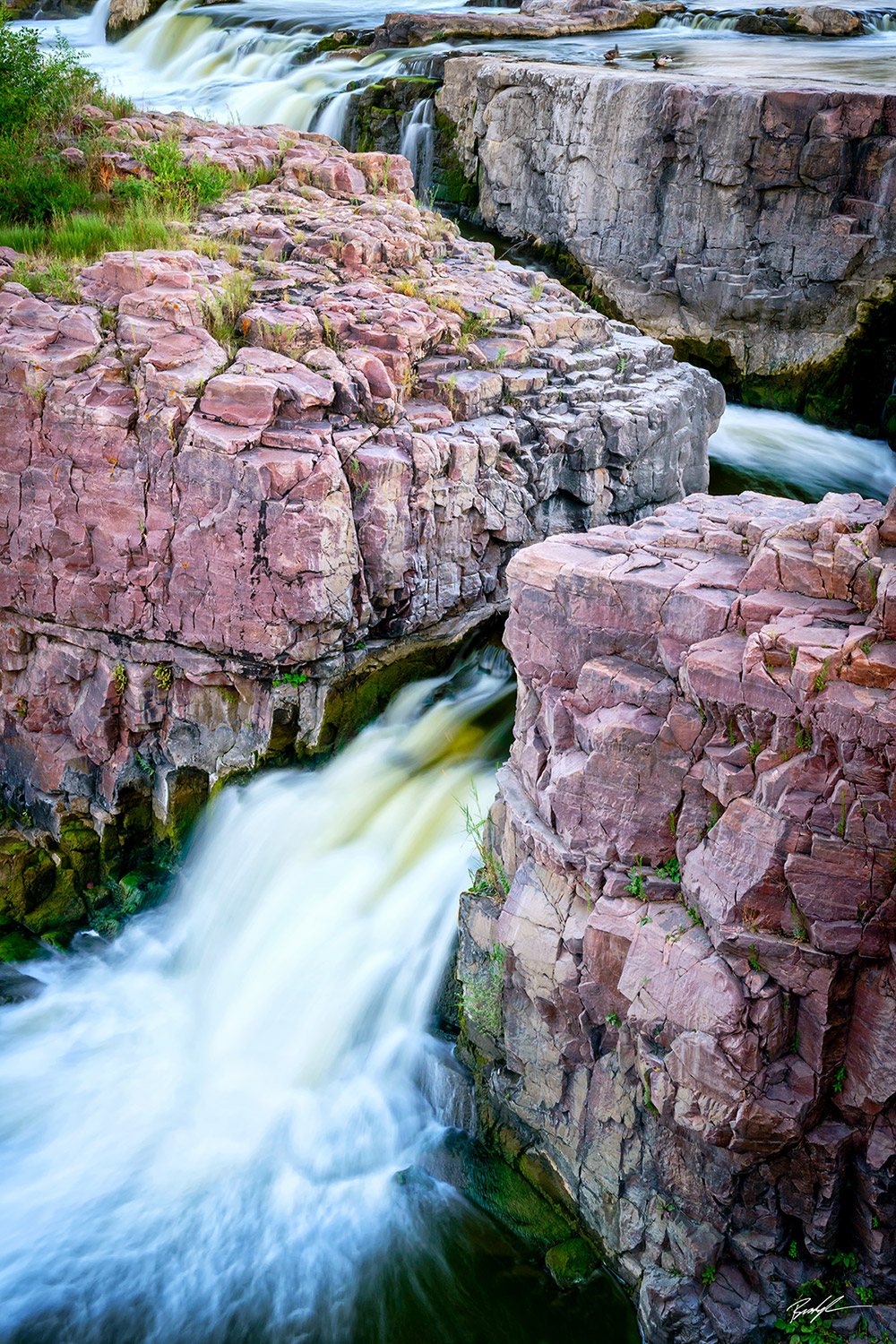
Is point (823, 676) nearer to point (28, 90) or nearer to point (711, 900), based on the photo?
point (711, 900)

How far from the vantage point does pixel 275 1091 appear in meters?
6.32

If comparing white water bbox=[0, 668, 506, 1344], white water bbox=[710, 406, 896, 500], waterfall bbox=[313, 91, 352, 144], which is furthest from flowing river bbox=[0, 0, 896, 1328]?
waterfall bbox=[313, 91, 352, 144]

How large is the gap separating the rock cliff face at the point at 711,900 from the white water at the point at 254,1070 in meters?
1.11

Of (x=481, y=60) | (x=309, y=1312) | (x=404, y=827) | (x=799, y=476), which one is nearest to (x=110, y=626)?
(x=404, y=827)

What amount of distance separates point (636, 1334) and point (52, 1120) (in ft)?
11.3

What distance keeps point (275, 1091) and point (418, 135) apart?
42.7ft

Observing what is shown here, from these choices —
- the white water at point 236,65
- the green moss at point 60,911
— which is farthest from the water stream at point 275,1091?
the white water at point 236,65

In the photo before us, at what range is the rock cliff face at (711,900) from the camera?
13.7 feet

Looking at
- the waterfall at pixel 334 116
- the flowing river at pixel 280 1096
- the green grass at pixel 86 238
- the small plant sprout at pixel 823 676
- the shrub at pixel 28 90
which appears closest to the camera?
the small plant sprout at pixel 823 676

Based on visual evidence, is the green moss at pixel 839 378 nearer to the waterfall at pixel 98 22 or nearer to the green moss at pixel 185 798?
the green moss at pixel 185 798

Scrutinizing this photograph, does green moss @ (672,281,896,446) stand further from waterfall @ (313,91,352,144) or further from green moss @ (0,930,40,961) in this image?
green moss @ (0,930,40,961)

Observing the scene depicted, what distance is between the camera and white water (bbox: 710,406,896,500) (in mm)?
11055

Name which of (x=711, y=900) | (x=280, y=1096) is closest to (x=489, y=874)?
(x=711, y=900)

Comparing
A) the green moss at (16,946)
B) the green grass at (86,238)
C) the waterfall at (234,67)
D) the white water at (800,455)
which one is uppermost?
the waterfall at (234,67)
